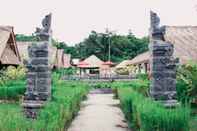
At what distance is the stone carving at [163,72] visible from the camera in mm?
13578

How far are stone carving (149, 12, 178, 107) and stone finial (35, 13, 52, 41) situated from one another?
3.52m

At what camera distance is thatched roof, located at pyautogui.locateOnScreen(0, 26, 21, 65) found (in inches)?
1086

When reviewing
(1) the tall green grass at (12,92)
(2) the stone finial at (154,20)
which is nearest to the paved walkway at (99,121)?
(2) the stone finial at (154,20)

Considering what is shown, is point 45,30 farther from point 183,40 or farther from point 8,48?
point 8,48

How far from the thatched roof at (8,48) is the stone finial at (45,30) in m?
12.8

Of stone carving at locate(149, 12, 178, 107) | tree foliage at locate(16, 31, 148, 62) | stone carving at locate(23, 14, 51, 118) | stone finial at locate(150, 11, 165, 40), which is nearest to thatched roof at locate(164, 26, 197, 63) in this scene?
stone finial at locate(150, 11, 165, 40)

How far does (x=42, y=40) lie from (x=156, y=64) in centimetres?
387

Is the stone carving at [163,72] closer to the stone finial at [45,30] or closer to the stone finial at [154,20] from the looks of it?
the stone finial at [154,20]

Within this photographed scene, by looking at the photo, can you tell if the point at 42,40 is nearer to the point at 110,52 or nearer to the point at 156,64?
the point at 156,64

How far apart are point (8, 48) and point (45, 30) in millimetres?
16952

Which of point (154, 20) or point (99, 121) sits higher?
point (154, 20)

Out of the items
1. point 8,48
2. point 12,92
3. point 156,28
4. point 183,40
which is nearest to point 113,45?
point 8,48

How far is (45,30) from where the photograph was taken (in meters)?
14.5

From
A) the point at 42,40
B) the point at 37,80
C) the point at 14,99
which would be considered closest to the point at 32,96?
the point at 37,80
